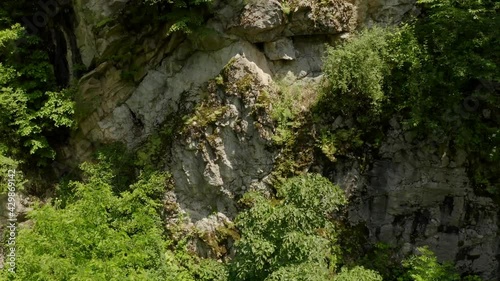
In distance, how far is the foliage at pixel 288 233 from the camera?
726cm

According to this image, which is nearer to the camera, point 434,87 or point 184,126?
point 434,87

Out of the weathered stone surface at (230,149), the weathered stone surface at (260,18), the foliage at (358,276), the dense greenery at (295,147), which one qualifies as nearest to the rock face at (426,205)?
the dense greenery at (295,147)

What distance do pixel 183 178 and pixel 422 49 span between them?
487 cm

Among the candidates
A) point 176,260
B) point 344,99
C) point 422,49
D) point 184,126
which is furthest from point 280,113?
point 176,260

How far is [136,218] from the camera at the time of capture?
9.13 m

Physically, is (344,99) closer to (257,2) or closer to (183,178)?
(257,2)

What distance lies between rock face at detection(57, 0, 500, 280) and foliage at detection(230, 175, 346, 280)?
1.49 metres

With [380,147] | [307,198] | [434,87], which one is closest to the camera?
[307,198]

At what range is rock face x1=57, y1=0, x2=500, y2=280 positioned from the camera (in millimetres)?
8672

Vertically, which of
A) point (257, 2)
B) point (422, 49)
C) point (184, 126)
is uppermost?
point (257, 2)

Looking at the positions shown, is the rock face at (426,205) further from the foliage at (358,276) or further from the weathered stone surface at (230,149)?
the weathered stone surface at (230,149)

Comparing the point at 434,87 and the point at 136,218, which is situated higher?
the point at 434,87

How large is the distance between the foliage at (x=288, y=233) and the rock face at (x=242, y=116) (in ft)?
4.88

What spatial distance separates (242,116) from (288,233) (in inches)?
112
